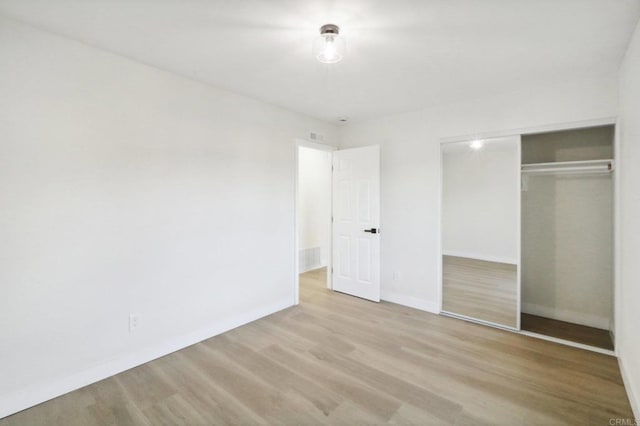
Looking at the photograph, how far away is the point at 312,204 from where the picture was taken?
20.1ft

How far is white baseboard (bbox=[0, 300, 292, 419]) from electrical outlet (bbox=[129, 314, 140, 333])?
0.21m

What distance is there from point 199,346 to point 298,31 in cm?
287

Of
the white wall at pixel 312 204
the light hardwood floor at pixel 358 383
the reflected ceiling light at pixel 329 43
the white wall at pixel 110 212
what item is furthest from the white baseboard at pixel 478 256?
the reflected ceiling light at pixel 329 43

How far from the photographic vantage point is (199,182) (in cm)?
296

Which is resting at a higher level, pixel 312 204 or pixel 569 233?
pixel 312 204

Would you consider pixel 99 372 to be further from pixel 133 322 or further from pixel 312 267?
pixel 312 267

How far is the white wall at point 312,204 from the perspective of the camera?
595 centimetres

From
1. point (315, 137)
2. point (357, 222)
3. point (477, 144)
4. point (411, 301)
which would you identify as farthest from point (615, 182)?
point (315, 137)

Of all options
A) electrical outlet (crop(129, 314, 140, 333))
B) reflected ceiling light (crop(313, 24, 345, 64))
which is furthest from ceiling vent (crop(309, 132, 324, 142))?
electrical outlet (crop(129, 314, 140, 333))

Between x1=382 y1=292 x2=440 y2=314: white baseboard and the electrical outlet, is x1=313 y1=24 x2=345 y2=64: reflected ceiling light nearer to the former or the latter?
the electrical outlet

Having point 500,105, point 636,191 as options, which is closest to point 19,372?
point 636,191

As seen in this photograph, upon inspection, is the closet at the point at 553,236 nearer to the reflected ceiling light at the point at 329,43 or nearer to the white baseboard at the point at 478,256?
the white baseboard at the point at 478,256

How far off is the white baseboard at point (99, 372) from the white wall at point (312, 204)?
107 inches

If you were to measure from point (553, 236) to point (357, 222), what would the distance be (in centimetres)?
236
